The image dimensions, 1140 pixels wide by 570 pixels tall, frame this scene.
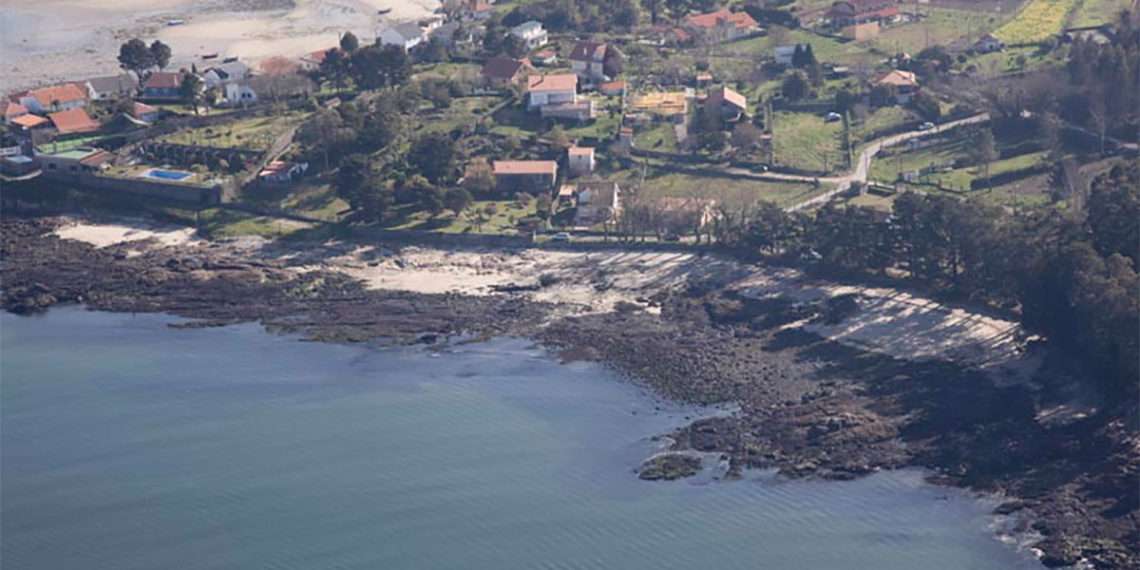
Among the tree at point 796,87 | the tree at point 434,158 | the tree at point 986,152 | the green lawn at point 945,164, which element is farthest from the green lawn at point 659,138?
the tree at point 986,152

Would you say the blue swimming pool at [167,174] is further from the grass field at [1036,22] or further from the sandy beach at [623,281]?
the grass field at [1036,22]

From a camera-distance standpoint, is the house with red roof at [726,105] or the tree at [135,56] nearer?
the house with red roof at [726,105]

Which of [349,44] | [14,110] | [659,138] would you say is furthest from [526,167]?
[14,110]

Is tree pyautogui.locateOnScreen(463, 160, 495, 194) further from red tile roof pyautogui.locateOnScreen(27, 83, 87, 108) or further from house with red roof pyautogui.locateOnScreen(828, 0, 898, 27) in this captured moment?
house with red roof pyautogui.locateOnScreen(828, 0, 898, 27)

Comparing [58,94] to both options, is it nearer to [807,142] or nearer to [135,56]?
[135,56]

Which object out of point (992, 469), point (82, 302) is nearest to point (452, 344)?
point (82, 302)
